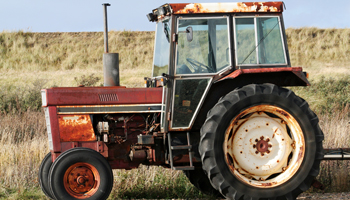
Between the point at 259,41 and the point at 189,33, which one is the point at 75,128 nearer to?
the point at 189,33

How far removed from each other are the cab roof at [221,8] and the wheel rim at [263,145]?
1.39 m

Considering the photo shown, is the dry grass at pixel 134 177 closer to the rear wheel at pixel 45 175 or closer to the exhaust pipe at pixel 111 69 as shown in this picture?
the rear wheel at pixel 45 175

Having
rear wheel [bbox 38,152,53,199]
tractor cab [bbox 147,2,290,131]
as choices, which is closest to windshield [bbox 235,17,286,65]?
tractor cab [bbox 147,2,290,131]

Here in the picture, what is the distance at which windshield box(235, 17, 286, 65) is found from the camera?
19.7ft

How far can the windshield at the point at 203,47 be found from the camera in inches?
231

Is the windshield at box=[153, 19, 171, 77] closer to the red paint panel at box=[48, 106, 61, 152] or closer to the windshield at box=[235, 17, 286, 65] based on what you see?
the windshield at box=[235, 17, 286, 65]

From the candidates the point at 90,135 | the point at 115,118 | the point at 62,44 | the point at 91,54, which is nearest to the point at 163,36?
the point at 115,118

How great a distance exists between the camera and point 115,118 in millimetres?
6312

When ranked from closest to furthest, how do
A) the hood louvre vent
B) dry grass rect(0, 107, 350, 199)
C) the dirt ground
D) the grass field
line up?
the hood louvre vent
the dirt ground
dry grass rect(0, 107, 350, 199)
the grass field

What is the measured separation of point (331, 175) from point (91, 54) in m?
25.5

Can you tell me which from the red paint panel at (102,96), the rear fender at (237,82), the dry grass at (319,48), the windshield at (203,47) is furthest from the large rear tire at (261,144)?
the dry grass at (319,48)

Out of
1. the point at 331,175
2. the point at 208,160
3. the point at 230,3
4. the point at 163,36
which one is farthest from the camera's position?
the point at 331,175

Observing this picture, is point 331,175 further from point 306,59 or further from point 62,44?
point 62,44

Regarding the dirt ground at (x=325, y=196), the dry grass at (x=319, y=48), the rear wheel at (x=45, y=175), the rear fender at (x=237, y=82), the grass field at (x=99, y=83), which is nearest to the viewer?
the rear fender at (x=237, y=82)
